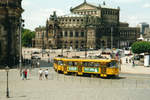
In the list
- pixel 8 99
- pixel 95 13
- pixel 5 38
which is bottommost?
pixel 8 99

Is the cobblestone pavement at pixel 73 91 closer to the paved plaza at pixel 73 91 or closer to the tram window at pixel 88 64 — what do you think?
the paved plaza at pixel 73 91

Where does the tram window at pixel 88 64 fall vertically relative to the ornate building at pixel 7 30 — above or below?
below

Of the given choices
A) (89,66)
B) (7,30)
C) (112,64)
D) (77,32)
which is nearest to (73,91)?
(112,64)

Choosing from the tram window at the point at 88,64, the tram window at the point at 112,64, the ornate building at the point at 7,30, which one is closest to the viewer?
the tram window at the point at 112,64

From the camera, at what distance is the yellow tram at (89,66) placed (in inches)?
1574

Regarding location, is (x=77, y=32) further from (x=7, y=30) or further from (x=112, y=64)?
(x=112, y=64)

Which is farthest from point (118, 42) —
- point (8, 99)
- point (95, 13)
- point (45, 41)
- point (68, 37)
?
point (8, 99)

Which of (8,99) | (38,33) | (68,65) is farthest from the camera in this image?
(38,33)

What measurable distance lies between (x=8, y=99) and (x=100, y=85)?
496 inches

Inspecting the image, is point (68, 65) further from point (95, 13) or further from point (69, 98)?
point (95, 13)

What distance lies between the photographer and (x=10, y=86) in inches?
1305

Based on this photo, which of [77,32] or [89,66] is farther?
[77,32]

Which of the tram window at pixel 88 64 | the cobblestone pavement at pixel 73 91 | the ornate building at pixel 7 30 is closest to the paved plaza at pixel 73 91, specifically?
the cobblestone pavement at pixel 73 91

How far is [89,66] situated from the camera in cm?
4200
